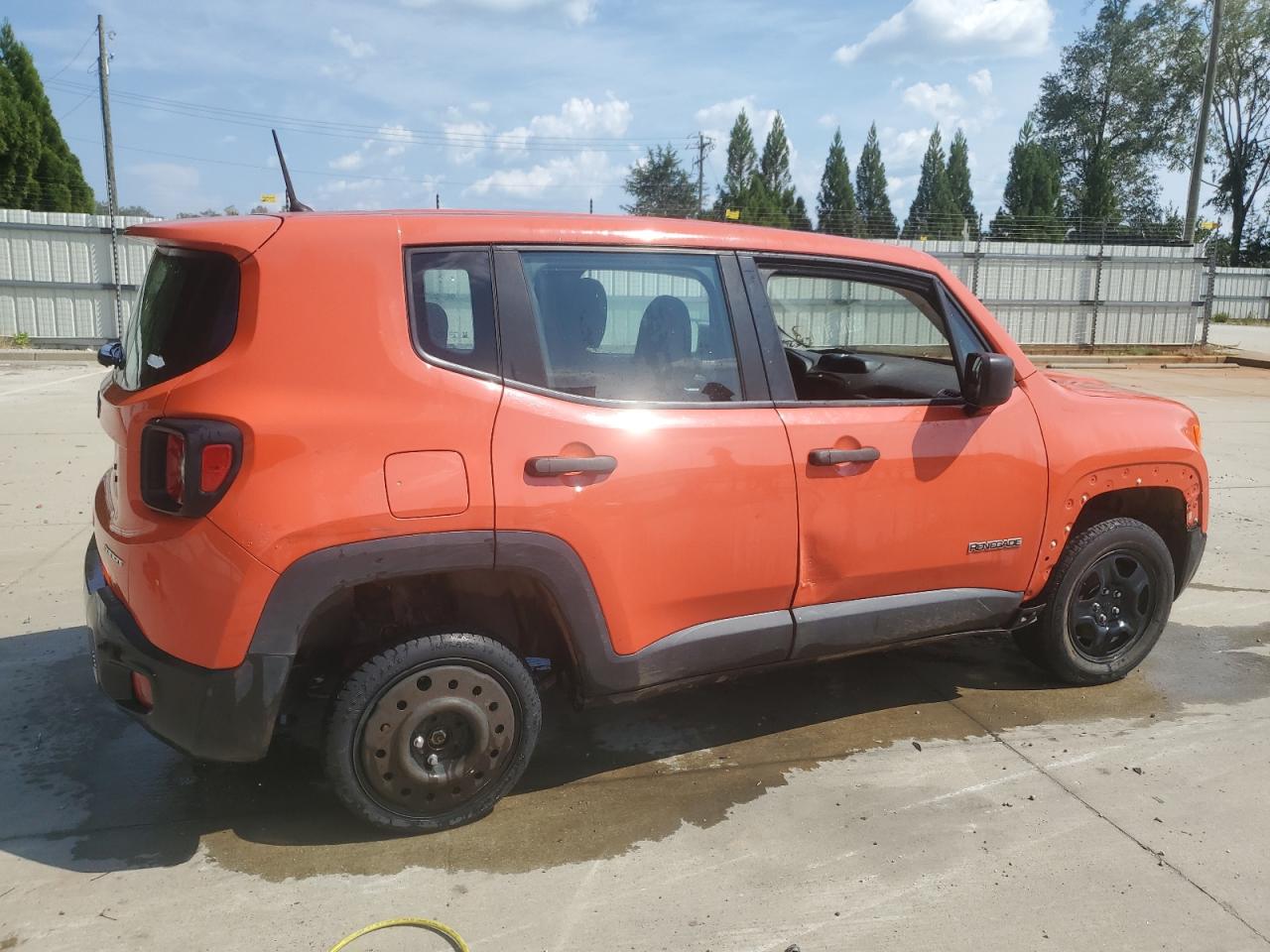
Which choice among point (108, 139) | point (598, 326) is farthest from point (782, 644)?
point (108, 139)

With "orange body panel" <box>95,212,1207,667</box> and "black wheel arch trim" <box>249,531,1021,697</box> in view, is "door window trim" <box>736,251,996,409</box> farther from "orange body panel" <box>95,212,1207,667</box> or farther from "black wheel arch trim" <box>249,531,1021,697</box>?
"black wheel arch trim" <box>249,531,1021,697</box>

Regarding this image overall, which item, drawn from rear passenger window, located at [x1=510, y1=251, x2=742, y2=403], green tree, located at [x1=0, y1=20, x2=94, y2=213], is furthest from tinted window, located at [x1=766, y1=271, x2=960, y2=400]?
green tree, located at [x1=0, y1=20, x2=94, y2=213]

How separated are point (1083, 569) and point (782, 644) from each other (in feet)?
4.92

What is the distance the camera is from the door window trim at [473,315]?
290 centimetres

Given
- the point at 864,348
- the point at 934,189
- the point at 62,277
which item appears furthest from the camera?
the point at 934,189

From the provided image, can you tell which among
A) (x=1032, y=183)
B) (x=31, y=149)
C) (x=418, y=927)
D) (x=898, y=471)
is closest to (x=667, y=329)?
(x=898, y=471)

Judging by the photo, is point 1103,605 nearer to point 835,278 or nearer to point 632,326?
point 835,278

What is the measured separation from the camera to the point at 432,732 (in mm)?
3084

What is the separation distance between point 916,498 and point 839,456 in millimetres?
396

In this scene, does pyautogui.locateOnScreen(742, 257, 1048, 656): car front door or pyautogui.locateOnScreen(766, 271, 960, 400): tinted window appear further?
pyautogui.locateOnScreen(766, 271, 960, 400): tinted window

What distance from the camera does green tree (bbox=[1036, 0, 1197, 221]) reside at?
51406 millimetres

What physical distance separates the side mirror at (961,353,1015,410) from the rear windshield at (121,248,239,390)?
2504 mm

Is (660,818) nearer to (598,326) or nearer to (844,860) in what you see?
(844,860)

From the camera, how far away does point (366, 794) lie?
3.03 m
